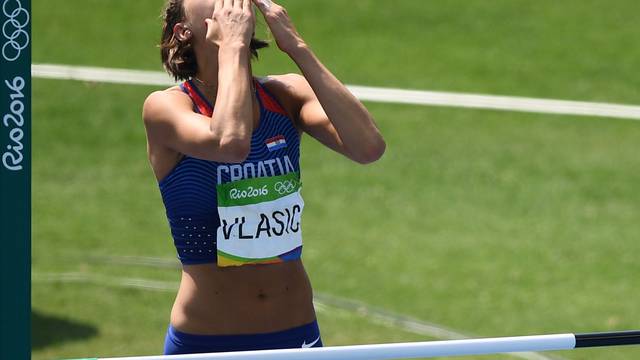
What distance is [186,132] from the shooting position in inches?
169

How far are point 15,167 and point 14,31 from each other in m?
0.39

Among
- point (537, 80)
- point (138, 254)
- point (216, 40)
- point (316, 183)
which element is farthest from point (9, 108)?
point (537, 80)

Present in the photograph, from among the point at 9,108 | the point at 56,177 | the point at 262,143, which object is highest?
the point at 9,108

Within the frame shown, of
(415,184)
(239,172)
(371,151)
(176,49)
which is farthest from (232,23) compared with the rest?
(415,184)

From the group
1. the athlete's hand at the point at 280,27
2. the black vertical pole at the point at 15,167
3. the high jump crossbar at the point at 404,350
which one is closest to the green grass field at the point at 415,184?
the athlete's hand at the point at 280,27

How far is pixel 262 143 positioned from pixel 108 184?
7245 mm

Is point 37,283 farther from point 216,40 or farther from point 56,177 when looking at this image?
point 216,40

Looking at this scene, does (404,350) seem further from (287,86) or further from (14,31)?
(14,31)

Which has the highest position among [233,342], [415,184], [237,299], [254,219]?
[254,219]

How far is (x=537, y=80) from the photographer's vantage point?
14.4m

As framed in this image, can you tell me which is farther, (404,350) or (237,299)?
(237,299)

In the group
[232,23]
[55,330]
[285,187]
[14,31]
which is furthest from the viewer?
[55,330]

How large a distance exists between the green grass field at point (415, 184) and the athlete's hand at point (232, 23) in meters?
4.06

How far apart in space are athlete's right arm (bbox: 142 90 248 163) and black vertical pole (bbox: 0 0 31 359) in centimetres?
76
